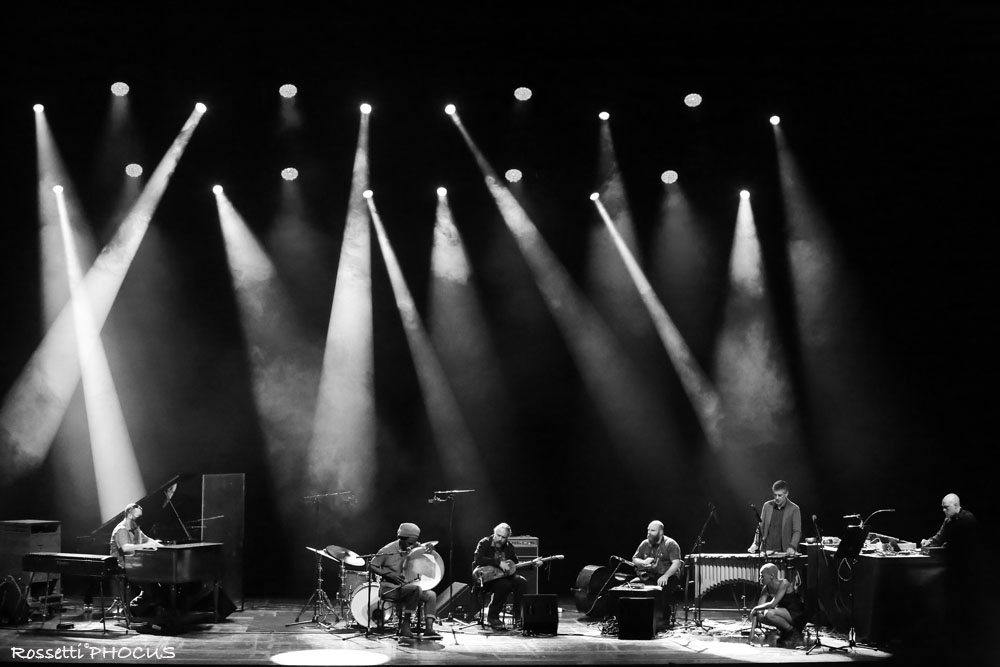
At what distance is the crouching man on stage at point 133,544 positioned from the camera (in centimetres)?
928

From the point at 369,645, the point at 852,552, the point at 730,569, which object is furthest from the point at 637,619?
the point at 369,645

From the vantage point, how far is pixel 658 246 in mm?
12094

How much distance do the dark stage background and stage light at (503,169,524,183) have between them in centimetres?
20

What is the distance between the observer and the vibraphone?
8977 millimetres

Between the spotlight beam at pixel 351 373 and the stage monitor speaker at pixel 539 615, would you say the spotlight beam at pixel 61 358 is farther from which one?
the stage monitor speaker at pixel 539 615

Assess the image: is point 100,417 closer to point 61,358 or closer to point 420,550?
point 61,358

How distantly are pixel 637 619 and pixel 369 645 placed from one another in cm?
254

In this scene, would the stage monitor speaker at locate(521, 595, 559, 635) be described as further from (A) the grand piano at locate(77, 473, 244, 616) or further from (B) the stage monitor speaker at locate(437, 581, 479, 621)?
(A) the grand piano at locate(77, 473, 244, 616)

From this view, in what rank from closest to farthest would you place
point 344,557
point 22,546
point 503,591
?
point 344,557, point 503,591, point 22,546

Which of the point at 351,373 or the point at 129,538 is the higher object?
the point at 351,373

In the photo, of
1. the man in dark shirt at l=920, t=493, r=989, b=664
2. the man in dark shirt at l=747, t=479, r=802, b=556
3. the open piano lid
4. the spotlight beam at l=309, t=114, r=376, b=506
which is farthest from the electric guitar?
the man in dark shirt at l=920, t=493, r=989, b=664

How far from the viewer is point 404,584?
8.88 meters

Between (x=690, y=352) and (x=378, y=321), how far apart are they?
4.03m

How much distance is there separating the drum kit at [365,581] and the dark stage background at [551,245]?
1.73 metres
